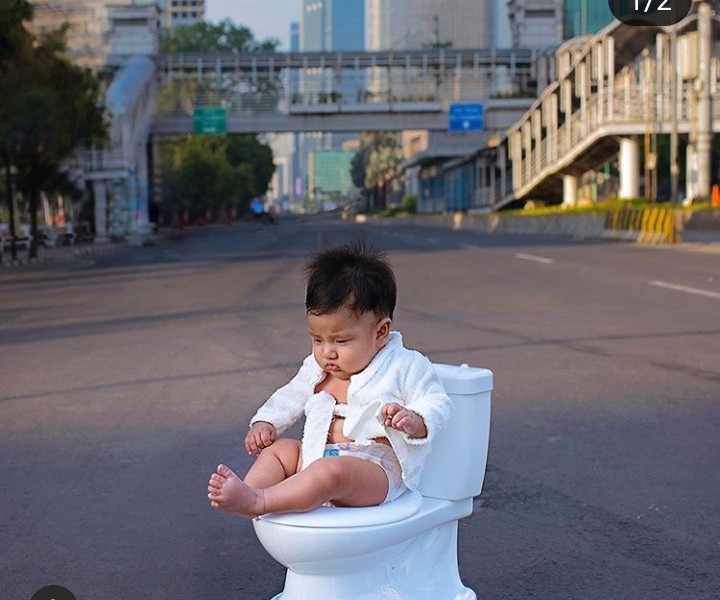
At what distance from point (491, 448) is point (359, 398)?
3274 mm

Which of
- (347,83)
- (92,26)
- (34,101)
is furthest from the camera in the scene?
(347,83)

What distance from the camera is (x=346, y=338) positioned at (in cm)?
361

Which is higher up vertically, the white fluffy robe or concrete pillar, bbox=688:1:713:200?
concrete pillar, bbox=688:1:713:200

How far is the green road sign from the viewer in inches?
2291

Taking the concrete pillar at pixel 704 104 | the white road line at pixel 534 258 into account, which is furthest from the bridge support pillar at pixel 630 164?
the white road line at pixel 534 258

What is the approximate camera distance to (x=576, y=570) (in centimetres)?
462

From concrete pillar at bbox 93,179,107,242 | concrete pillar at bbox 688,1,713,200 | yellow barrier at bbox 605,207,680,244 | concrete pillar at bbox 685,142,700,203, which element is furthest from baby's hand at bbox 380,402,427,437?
→ concrete pillar at bbox 93,179,107,242

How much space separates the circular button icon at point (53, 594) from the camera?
4113mm

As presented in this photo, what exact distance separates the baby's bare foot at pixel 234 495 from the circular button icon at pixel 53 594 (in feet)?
3.65

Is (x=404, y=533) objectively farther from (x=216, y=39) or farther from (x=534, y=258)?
(x=216, y=39)

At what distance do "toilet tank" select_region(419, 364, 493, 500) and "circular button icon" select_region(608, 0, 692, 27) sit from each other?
18.1 m

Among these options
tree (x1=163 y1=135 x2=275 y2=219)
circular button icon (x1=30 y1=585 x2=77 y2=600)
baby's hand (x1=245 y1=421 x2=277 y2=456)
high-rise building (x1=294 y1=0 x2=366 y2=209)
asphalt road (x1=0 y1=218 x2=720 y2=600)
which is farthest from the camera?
tree (x1=163 y1=135 x2=275 y2=219)

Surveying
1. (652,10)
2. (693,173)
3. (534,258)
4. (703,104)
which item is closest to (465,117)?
(693,173)

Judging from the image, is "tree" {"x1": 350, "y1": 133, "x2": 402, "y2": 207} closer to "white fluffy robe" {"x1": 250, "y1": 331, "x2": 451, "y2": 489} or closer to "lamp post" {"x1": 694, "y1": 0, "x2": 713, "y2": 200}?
"white fluffy robe" {"x1": 250, "y1": 331, "x2": 451, "y2": 489}
